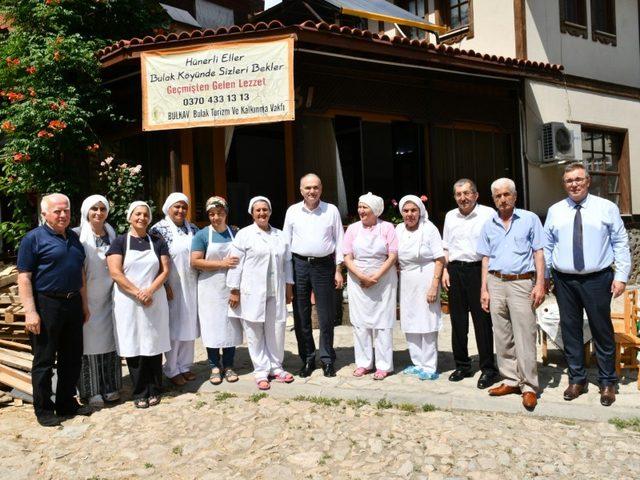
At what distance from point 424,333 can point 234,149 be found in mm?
7209

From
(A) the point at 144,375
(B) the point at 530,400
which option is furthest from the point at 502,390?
(A) the point at 144,375

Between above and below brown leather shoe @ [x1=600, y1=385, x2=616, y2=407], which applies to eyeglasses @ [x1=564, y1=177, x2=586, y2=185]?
above

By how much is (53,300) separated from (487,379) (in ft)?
11.6

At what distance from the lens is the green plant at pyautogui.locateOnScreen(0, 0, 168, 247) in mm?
8336

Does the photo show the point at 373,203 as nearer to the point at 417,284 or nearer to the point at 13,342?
the point at 417,284

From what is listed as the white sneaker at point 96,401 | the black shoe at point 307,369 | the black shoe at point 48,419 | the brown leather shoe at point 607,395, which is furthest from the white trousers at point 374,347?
the black shoe at point 48,419

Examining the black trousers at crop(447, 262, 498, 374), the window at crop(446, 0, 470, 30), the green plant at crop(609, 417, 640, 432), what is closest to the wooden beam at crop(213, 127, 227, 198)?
the black trousers at crop(447, 262, 498, 374)

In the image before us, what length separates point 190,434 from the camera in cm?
418

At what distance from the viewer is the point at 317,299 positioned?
5176 millimetres

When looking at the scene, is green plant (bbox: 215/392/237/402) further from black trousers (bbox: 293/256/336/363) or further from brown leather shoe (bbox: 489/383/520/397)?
brown leather shoe (bbox: 489/383/520/397)

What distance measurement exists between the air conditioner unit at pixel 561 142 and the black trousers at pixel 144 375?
845 centimetres

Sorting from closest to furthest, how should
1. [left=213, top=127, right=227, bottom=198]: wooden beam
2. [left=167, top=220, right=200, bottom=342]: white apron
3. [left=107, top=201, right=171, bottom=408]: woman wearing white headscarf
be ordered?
[left=107, top=201, right=171, bottom=408]: woman wearing white headscarf → [left=167, top=220, right=200, bottom=342]: white apron → [left=213, top=127, right=227, bottom=198]: wooden beam

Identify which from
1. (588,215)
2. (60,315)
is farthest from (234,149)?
(588,215)

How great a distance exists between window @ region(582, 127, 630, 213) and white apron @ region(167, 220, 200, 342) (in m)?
9.58
